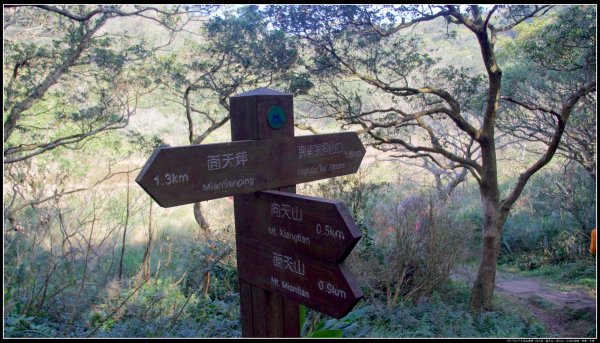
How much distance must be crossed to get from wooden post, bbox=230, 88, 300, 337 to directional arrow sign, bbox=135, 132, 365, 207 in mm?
65

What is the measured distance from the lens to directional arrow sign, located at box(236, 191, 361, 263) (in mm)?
1837

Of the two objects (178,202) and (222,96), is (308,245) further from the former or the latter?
(222,96)

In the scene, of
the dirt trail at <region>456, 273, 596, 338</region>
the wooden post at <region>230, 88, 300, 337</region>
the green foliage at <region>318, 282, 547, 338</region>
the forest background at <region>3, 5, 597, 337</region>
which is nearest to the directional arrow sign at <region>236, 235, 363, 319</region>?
the wooden post at <region>230, 88, 300, 337</region>

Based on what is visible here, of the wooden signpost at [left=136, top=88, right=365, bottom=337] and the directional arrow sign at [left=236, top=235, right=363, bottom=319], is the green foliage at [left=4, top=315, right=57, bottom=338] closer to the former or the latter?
the wooden signpost at [left=136, top=88, right=365, bottom=337]

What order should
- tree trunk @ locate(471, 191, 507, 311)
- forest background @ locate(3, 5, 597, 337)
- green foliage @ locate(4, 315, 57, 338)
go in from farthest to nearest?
tree trunk @ locate(471, 191, 507, 311) < forest background @ locate(3, 5, 597, 337) < green foliage @ locate(4, 315, 57, 338)

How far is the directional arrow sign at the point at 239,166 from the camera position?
192cm

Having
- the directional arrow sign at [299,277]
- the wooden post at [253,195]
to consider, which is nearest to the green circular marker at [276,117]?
the wooden post at [253,195]

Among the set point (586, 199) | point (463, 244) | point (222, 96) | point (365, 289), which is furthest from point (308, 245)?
point (586, 199)

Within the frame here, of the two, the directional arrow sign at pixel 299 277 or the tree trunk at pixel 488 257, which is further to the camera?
the tree trunk at pixel 488 257

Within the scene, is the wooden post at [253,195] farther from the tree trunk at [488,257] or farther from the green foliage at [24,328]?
the tree trunk at [488,257]

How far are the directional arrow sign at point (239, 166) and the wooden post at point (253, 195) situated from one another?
7 cm

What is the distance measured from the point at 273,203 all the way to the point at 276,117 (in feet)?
1.48

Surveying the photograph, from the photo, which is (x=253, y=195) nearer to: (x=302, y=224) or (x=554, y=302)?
(x=302, y=224)

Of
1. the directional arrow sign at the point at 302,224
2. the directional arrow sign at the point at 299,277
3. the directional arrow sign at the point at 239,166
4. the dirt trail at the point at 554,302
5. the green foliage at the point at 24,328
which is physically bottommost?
the dirt trail at the point at 554,302
